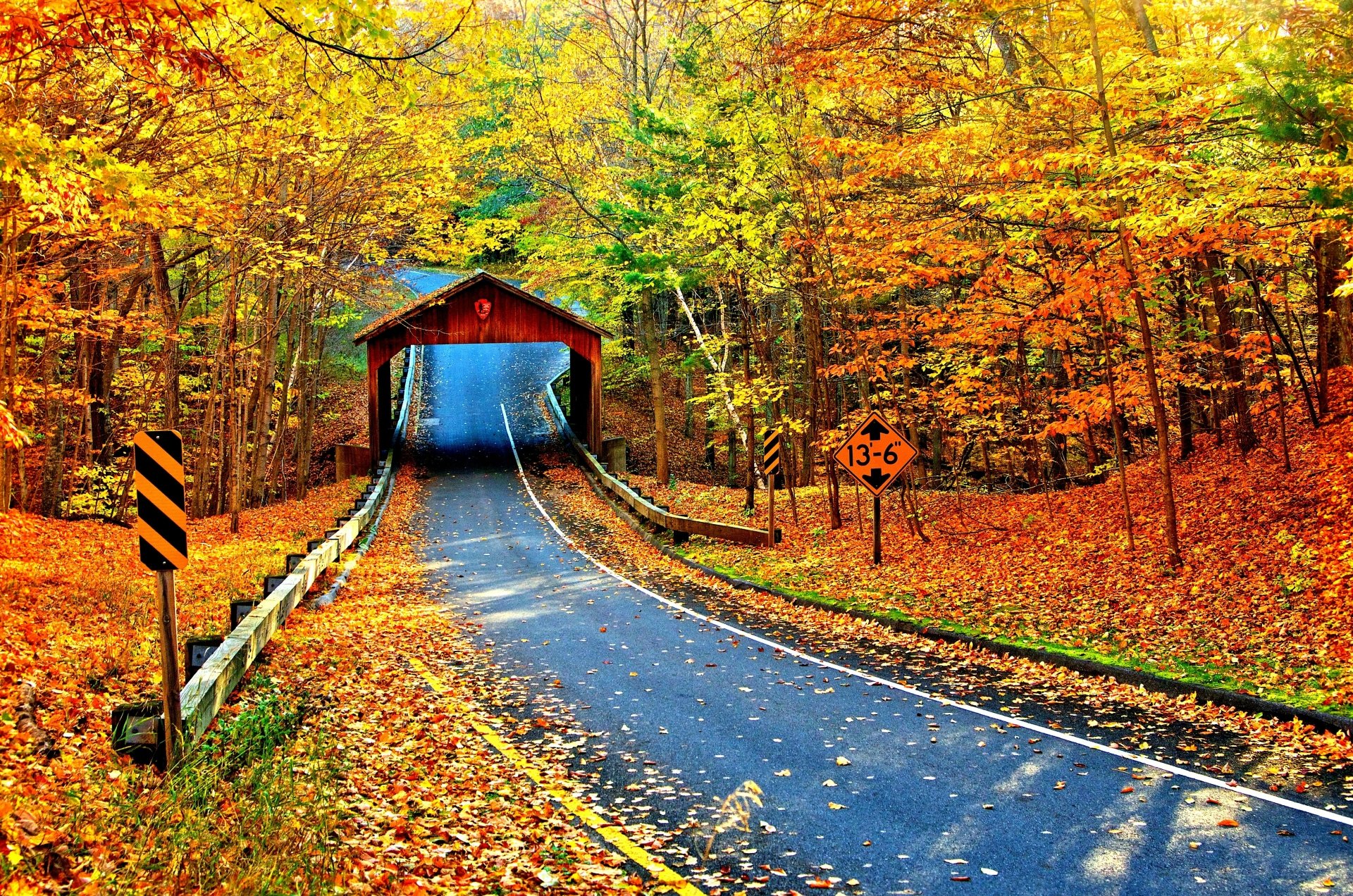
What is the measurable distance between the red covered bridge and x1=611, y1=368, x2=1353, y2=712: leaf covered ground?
13.3 metres

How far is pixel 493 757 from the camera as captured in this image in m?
7.36

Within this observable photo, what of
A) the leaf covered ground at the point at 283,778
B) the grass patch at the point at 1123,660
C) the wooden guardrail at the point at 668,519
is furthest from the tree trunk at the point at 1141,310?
the leaf covered ground at the point at 283,778

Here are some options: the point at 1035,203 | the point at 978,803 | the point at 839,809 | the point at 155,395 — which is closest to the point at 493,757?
the point at 839,809

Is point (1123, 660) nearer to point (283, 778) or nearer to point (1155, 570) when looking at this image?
point (1155, 570)

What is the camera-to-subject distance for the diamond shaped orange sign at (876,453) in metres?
15.5

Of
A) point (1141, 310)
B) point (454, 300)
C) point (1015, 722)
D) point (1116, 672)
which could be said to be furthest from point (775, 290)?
point (1015, 722)

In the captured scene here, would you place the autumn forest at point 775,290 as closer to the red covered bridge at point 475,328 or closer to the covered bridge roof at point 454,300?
the covered bridge roof at point 454,300

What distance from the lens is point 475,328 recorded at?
30688 millimetres

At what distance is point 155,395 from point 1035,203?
24054 millimetres

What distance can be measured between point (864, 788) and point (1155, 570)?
26.5 ft

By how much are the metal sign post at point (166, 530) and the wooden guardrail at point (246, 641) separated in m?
0.29

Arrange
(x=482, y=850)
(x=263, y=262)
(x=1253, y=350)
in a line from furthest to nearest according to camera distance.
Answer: (x=263, y=262) → (x=1253, y=350) → (x=482, y=850)

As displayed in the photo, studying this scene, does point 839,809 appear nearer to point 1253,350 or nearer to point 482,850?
point 482,850

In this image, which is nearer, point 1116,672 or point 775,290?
point 1116,672
